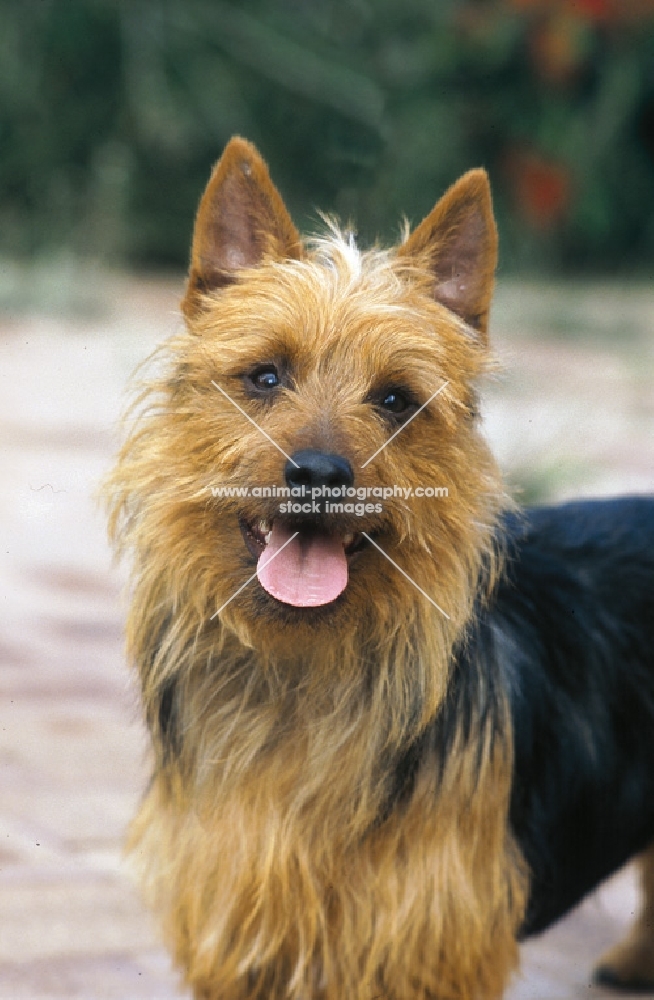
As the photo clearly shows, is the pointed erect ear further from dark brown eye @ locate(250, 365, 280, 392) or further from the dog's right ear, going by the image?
dark brown eye @ locate(250, 365, 280, 392)

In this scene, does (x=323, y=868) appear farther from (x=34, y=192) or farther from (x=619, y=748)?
(x=34, y=192)

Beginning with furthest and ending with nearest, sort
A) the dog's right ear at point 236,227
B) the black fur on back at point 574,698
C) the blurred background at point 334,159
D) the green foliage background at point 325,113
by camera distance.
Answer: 1. the green foliage background at point 325,113
2. the blurred background at point 334,159
3. the black fur on back at point 574,698
4. the dog's right ear at point 236,227

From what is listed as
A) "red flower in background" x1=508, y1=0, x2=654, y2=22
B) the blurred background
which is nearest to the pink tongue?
the blurred background

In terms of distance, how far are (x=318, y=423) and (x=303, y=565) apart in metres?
0.33

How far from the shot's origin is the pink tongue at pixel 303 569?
11.0 feet

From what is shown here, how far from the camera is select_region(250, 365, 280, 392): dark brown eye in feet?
11.6

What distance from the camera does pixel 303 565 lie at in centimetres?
335

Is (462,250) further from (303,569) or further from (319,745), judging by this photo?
(319,745)

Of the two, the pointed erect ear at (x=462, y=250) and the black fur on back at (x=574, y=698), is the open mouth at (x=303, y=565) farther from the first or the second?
the pointed erect ear at (x=462, y=250)

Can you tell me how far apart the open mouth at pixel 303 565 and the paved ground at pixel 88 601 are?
0.83 metres

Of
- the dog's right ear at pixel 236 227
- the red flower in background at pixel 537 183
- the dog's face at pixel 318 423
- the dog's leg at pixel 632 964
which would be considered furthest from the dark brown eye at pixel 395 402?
the red flower in background at pixel 537 183

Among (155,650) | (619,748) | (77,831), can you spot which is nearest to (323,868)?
(155,650)

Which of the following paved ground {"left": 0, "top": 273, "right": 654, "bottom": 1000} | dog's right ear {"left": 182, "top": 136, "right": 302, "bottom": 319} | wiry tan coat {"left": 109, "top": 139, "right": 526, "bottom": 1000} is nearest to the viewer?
wiry tan coat {"left": 109, "top": 139, "right": 526, "bottom": 1000}

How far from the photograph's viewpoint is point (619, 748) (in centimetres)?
399
